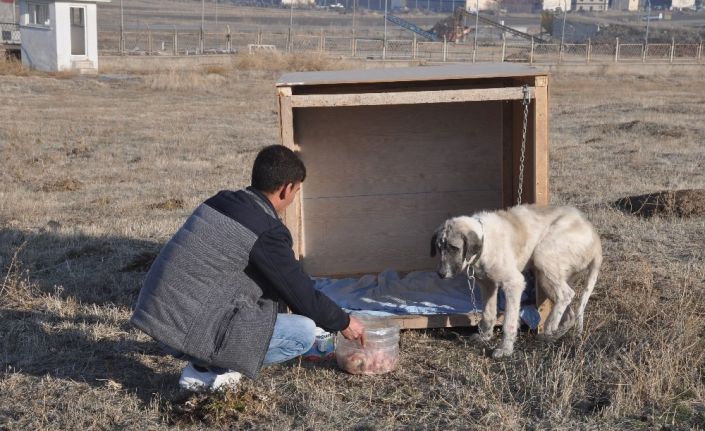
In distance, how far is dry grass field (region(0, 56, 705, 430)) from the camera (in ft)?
Result: 16.6

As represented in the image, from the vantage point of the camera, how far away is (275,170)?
4957 millimetres

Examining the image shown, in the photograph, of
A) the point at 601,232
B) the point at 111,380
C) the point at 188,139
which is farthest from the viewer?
the point at 188,139

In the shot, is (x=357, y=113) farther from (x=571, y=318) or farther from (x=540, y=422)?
(x=540, y=422)

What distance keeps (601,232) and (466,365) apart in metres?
3.87

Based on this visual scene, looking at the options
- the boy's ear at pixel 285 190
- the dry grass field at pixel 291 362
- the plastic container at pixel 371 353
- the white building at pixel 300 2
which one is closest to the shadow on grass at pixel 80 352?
the dry grass field at pixel 291 362

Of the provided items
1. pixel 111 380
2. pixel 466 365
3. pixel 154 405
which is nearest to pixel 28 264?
pixel 111 380

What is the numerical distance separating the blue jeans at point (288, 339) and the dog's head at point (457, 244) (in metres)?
1.13

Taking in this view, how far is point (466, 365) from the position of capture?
590cm

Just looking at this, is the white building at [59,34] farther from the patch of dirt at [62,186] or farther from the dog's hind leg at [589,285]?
the dog's hind leg at [589,285]

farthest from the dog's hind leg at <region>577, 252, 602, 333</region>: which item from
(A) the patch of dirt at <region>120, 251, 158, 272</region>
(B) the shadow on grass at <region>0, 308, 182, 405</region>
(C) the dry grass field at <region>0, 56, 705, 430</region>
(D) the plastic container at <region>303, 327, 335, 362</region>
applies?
(A) the patch of dirt at <region>120, 251, 158, 272</region>

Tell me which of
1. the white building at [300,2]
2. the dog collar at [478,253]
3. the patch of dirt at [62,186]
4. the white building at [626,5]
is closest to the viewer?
the dog collar at [478,253]

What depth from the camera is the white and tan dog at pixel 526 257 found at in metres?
6.09

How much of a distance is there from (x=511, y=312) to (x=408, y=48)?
48273 millimetres

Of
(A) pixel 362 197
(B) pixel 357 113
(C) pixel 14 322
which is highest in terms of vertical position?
(B) pixel 357 113
